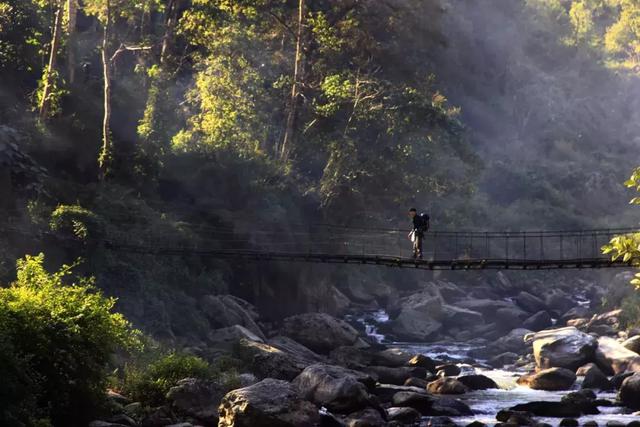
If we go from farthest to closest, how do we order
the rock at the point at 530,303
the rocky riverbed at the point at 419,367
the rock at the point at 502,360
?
the rock at the point at 530,303 < the rock at the point at 502,360 < the rocky riverbed at the point at 419,367

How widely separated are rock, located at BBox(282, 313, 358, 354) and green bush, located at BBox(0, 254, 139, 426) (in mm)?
13989

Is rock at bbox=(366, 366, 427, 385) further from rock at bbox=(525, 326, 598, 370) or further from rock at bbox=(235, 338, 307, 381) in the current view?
rock at bbox=(525, 326, 598, 370)

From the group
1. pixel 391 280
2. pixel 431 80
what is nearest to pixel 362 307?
pixel 391 280

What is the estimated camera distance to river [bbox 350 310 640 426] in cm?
2316

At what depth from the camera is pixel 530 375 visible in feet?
94.6

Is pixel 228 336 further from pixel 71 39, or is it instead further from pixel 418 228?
pixel 71 39

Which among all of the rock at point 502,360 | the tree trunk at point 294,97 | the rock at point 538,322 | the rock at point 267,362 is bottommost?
the rock at point 502,360

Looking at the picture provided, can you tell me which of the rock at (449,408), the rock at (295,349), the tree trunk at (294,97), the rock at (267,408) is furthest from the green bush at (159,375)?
the tree trunk at (294,97)

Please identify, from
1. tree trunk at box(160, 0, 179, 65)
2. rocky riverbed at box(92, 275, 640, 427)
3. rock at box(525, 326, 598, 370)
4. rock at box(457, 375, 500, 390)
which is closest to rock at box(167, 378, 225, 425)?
rocky riverbed at box(92, 275, 640, 427)

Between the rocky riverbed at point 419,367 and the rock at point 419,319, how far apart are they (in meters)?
0.06

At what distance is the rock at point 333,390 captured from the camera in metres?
22.2

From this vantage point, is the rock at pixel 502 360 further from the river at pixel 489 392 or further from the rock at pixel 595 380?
the rock at pixel 595 380

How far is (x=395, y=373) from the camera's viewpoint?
28.1m

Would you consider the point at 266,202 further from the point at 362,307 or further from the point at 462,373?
the point at 462,373
